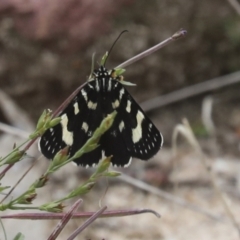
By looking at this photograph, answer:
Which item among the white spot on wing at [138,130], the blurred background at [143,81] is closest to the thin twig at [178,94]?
the blurred background at [143,81]

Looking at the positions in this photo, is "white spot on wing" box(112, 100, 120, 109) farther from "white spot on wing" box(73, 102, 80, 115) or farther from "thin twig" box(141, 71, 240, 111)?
"thin twig" box(141, 71, 240, 111)

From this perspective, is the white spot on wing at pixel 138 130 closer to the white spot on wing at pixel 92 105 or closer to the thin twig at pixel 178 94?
the white spot on wing at pixel 92 105

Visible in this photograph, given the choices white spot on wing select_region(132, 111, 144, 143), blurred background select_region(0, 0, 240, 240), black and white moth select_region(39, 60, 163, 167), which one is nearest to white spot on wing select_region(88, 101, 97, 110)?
black and white moth select_region(39, 60, 163, 167)

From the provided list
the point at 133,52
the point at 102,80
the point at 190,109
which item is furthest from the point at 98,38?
the point at 102,80

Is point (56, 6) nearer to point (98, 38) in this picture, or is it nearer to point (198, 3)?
point (98, 38)

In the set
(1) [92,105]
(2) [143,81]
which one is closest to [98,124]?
(1) [92,105]

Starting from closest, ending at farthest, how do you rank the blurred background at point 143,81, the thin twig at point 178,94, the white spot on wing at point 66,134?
the white spot on wing at point 66,134
the blurred background at point 143,81
the thin twig at point 178,94

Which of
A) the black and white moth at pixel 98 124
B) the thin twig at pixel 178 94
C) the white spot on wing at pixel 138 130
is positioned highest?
the black and white moth at pixel 98 124

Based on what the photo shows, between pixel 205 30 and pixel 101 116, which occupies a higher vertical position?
pixel 101 116
